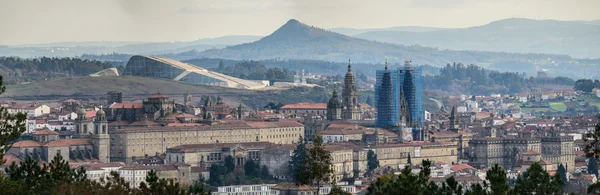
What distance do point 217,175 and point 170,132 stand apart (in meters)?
10.9

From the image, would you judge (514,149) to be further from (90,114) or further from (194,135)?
(90,114)

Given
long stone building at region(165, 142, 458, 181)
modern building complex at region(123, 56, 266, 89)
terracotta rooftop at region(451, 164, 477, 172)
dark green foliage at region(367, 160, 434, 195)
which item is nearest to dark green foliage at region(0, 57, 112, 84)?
modern building complex at region(123, 56, 266, 89)

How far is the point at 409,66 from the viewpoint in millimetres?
121812

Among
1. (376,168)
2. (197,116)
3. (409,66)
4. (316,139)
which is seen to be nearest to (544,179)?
(316,139)

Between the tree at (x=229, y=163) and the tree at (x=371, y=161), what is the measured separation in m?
7.87

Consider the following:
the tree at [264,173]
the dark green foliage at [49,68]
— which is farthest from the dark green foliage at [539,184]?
the dark green foliage at [49,68]

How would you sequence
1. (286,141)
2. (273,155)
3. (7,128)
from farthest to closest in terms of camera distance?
(286,141)
(273,155)
(7,128)

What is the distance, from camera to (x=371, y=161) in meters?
94.9

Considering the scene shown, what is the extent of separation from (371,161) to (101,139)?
572 inches

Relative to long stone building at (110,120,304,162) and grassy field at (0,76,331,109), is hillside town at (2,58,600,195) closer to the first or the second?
long stone building at (110,120,304,162)

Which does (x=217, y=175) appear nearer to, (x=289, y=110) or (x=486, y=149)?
(x=486, y=149)

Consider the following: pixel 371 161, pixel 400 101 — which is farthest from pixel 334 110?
pixel 371 161

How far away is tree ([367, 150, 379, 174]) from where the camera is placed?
94.4 meters

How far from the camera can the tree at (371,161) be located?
94375 millimetres
